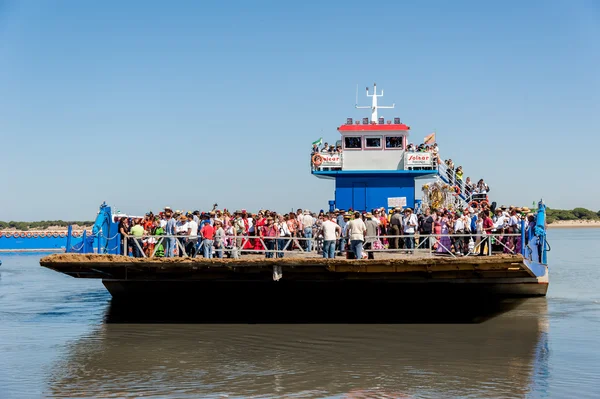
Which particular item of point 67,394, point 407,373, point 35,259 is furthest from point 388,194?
point 35,259

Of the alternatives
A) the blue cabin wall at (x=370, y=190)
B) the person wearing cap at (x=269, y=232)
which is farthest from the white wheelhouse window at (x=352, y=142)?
the person wearing cap at (x=269, y=232)

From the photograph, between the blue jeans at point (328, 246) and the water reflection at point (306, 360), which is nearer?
the water reflection at point (306, 360)

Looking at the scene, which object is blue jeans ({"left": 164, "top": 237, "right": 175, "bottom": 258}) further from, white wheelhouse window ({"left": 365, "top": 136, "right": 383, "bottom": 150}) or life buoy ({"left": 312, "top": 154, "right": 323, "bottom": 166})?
white wheelhouse window ({"left": 365, "top": 136, "right": 383, "bottom": 150})

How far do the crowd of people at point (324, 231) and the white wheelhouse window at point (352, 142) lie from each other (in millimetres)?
8056

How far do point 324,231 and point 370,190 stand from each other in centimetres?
1161

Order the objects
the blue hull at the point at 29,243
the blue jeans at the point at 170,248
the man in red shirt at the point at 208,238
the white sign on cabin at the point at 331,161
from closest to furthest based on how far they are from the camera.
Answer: the man in red shirt at the point at 208,238 < the blue jeans at the point at 170,248 < the white sign on cabin at the point at 331,161 < the blue hull at the point at 29,243

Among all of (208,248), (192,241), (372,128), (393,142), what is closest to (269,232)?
(192,241)

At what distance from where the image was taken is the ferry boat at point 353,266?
16.0 metres

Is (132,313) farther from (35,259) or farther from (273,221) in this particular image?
(35,259)

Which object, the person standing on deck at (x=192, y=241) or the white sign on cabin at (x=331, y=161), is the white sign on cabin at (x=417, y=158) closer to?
the white sign on cabin at (x=331, y=161)

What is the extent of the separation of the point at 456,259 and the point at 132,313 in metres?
9.54

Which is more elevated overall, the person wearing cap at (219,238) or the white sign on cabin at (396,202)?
the white sign on cabin at (396,202)

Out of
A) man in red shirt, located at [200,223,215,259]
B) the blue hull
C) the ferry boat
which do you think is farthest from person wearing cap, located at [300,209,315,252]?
the blue hull

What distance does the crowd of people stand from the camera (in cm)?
1705
